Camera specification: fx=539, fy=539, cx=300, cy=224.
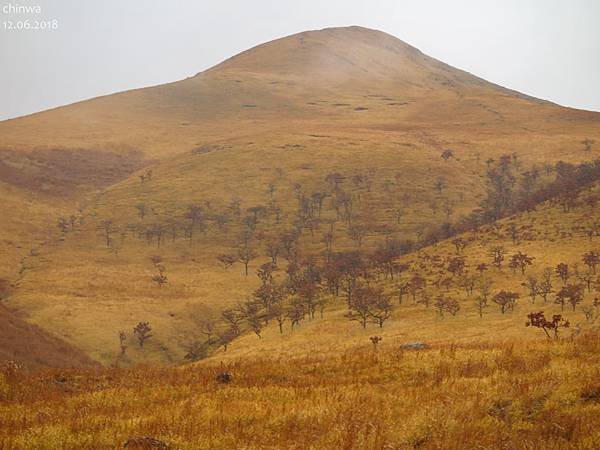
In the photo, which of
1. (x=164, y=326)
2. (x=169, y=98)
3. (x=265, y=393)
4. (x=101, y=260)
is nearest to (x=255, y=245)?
(x=101, y=260)

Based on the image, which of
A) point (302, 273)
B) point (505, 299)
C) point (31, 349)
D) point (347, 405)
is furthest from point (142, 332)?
point (347, 405)

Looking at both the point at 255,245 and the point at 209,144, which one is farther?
the point at 209,144

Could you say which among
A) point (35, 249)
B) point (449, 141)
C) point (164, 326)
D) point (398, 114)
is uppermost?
point (398, 114)

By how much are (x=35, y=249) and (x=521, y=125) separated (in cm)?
12069

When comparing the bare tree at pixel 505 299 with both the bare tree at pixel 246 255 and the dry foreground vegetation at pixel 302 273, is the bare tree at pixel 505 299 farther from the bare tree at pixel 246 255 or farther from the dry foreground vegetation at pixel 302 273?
the bare tree at pixel 246 255

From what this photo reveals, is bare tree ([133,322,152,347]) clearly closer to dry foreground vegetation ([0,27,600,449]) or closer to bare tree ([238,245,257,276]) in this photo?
dry foreground vegetation ([0,27,600,449])

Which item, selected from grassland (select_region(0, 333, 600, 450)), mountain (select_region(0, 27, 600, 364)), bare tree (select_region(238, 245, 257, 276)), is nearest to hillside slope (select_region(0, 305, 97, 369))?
mountain (select_region(0, 27, 600, 364))

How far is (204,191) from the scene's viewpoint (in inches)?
4274

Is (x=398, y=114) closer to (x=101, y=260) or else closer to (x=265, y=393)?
(x=101, y=260)

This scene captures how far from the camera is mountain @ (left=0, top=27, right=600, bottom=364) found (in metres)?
64.4

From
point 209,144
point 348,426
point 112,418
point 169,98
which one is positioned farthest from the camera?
point 169,98

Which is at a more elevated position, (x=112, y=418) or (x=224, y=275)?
(x=112, y=418)

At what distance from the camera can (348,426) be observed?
27.9ft

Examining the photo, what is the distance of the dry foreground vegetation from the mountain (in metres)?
0.55
